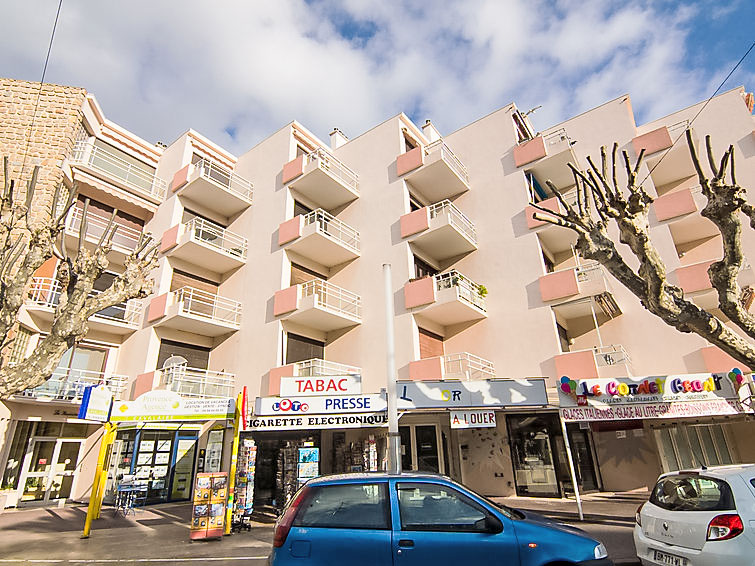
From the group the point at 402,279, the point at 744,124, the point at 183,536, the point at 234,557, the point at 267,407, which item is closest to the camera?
the point at 234,557

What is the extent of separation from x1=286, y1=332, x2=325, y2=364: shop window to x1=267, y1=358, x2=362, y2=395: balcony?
1.17 metres

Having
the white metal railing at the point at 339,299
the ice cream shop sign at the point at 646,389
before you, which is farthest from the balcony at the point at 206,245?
the ice cream shop sign at the point at 646,389

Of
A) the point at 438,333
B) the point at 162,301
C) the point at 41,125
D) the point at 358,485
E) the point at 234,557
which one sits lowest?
the point at 234,557

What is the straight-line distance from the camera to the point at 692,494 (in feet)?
17.8

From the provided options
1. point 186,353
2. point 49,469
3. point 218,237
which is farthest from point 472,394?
point 49,469

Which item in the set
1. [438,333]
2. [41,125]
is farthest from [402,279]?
[41,125]

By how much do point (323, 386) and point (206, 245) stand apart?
421 inches

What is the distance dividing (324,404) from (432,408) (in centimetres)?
301

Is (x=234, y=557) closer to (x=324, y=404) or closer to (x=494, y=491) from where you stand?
(x=324, y=404)

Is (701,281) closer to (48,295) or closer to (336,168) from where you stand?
(336,168)

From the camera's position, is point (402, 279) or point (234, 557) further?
point (402, 279)

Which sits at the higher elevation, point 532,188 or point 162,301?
point 532,188

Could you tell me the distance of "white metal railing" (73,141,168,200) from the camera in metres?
19.5

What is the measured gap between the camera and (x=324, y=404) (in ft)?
38.2
